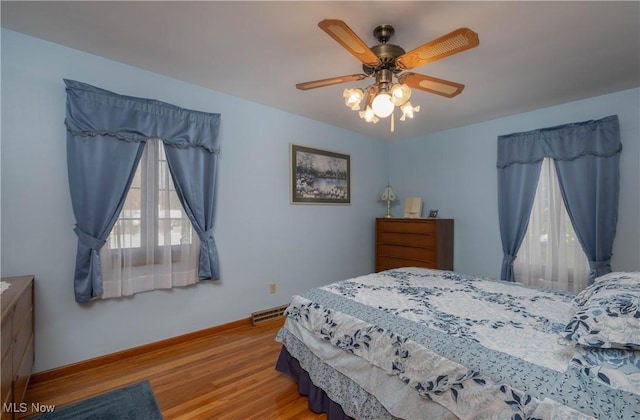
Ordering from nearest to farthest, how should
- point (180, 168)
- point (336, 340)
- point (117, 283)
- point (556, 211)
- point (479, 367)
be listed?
point (479, 367) → point (336, 340) → point (117, 283) → point (180, 168) → point (556, 211)

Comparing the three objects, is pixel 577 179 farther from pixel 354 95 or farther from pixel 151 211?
pixel 151 211

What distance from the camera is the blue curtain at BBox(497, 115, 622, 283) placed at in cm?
268

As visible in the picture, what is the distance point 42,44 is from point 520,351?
338 cm

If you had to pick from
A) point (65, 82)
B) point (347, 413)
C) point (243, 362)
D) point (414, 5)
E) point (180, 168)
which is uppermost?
point (414, 5)

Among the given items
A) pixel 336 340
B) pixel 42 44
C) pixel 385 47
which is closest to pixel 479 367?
pixel 336 340

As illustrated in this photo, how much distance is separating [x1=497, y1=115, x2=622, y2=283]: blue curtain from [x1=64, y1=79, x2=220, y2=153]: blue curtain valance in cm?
330

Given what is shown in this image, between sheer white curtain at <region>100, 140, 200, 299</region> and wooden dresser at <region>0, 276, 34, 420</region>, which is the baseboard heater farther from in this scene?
wooden dresser at <region>0, 276, 34, 420</region>

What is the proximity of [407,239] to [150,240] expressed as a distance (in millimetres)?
2964

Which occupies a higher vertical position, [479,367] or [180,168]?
[180,168]

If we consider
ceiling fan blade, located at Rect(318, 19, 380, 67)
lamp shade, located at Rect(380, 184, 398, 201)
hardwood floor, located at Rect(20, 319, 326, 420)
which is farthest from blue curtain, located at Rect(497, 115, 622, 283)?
hardwood floor, located at Rect(20, 319, 326, 420)

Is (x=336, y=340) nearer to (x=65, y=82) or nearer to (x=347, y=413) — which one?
(x=347, y=413)

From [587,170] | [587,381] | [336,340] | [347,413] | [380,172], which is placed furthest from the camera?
[380,172]

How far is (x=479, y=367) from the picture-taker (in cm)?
111

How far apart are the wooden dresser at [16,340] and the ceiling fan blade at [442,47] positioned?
7.49ft
